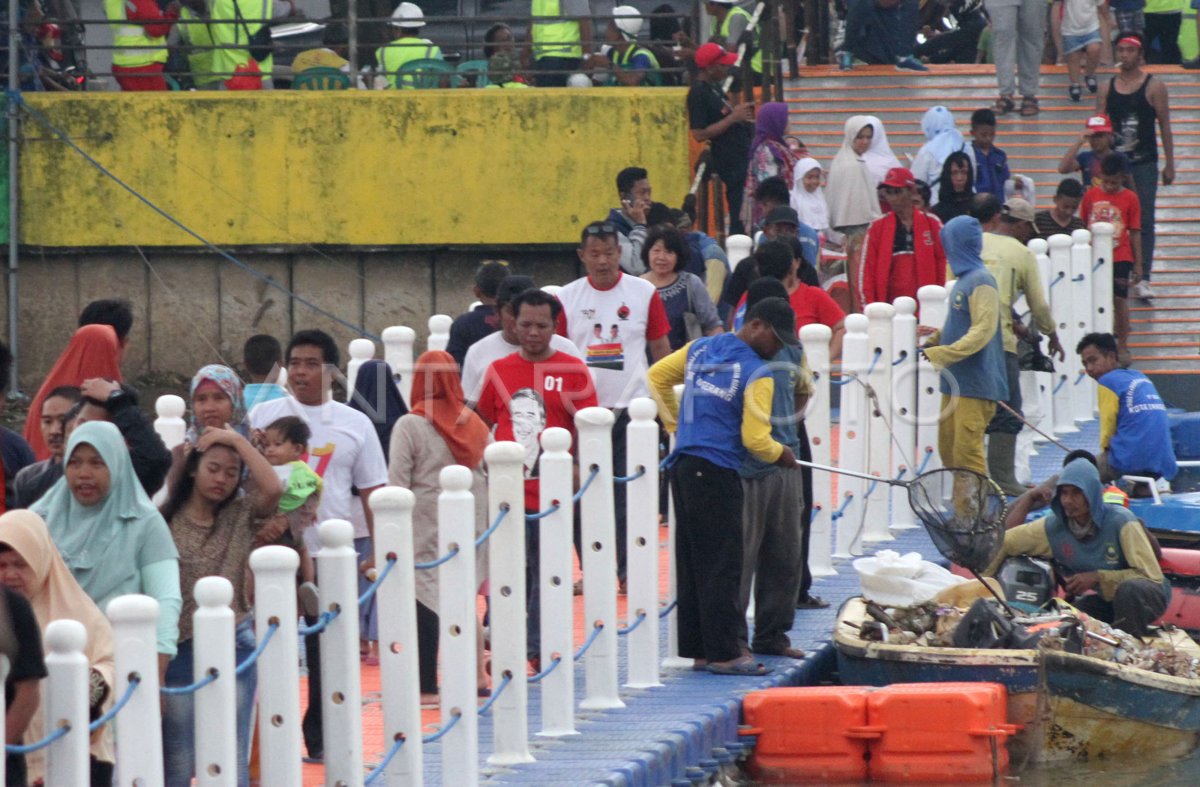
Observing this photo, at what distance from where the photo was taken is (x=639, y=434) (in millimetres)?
9750

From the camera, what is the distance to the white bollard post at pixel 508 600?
27.6 ft

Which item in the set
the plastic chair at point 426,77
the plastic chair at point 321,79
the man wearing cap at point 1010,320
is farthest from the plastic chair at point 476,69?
the man wearing cap at point 1010,320

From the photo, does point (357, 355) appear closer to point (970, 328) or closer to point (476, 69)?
point (970, 328)

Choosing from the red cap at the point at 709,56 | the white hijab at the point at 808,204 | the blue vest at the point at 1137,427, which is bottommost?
the blue vest at the point at 1137,427

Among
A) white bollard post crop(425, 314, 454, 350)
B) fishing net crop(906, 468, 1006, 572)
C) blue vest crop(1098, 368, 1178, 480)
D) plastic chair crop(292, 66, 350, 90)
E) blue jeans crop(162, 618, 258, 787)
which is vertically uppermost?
plastic chair crop(292, 66, 350, 90)

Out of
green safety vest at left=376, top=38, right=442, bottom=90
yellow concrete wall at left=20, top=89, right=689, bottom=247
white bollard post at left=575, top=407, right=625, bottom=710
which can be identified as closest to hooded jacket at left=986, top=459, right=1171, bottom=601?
white bollard post at left=575, top=407, right=625, bottom=710

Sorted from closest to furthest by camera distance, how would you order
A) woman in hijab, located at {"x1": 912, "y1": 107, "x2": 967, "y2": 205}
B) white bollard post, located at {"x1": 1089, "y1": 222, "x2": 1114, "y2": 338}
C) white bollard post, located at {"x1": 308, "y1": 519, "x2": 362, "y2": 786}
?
white bollard post, located at {"x1": 308, "y1": 519, "x2": 362, "y2": 786} → white bollard post, located at {"x1": 1089, "y1": 222, "x2": 1114, "y2": 338} → woman in hijab, located at {"x1": 912, "y1": 107, "x2": 967, "y2": 205}

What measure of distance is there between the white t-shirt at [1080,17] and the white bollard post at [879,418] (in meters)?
7.70

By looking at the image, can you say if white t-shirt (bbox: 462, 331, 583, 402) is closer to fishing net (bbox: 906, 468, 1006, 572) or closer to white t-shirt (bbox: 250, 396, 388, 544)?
white t-shirt (bbox: 250, 396, 388, 544)

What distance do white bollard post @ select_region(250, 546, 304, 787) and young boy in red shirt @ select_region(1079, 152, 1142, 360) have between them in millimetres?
11264

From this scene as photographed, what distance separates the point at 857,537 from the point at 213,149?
27.3ft

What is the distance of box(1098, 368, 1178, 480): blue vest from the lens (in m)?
13.4

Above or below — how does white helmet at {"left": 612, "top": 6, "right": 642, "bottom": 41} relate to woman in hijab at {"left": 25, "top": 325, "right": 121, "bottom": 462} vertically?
above

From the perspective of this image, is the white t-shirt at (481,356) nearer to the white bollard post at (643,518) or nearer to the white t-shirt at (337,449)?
the white bollard post at (643,518)
